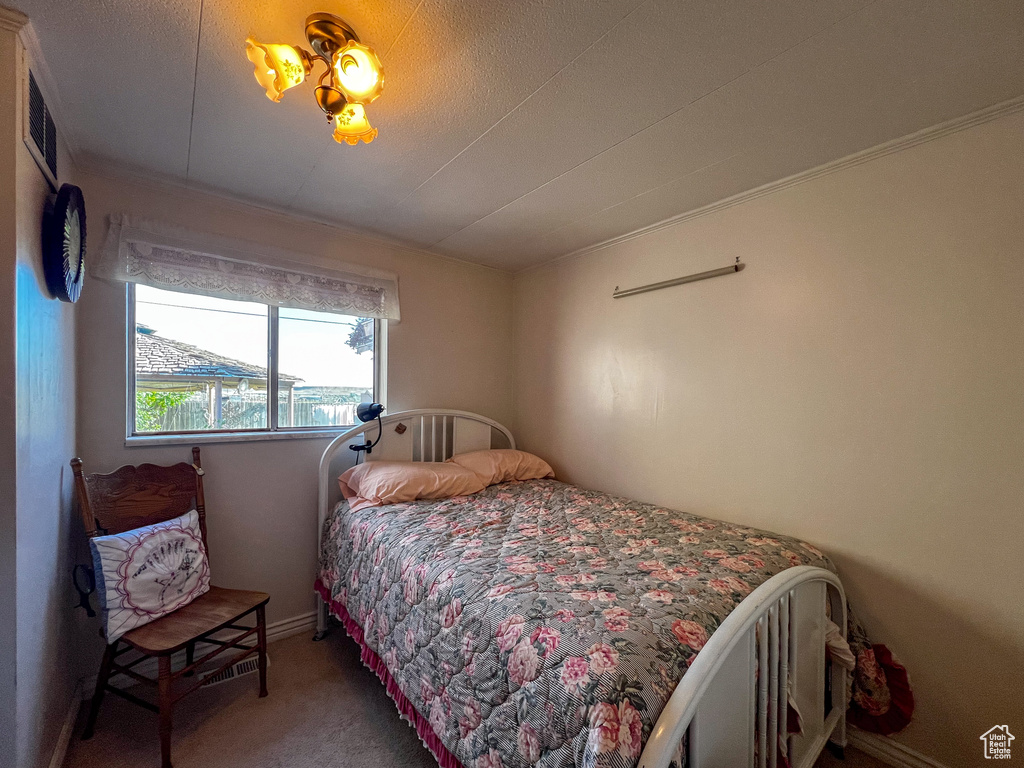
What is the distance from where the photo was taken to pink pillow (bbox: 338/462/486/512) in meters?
2.21

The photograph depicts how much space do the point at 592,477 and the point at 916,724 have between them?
68.0 inches

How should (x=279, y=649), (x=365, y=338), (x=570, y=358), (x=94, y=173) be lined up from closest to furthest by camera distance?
(x=94, y=173) < (x=279, y=649) < (x=365, y=338) < (x=570, y=358)

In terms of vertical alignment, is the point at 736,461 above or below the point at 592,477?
above

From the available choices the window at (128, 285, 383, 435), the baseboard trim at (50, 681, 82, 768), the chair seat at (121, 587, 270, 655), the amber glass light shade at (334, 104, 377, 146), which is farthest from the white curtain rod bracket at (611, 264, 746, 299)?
the baseboard trim at (50, 681, 82, 768)

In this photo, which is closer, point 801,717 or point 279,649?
point 801,717

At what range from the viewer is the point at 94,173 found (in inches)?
74.1

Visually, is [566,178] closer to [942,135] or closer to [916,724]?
[942,135]

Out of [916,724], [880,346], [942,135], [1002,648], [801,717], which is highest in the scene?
[942,135]

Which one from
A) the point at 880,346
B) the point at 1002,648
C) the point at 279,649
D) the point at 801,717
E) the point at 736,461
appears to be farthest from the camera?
the point at 279,649

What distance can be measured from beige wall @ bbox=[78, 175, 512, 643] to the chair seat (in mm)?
434

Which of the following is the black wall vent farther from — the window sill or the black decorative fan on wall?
the window sill

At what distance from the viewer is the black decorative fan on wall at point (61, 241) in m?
1.37

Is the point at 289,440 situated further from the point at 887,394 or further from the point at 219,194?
the point at 887,394

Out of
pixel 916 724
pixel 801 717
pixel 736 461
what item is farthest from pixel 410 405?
pixel 916 724
